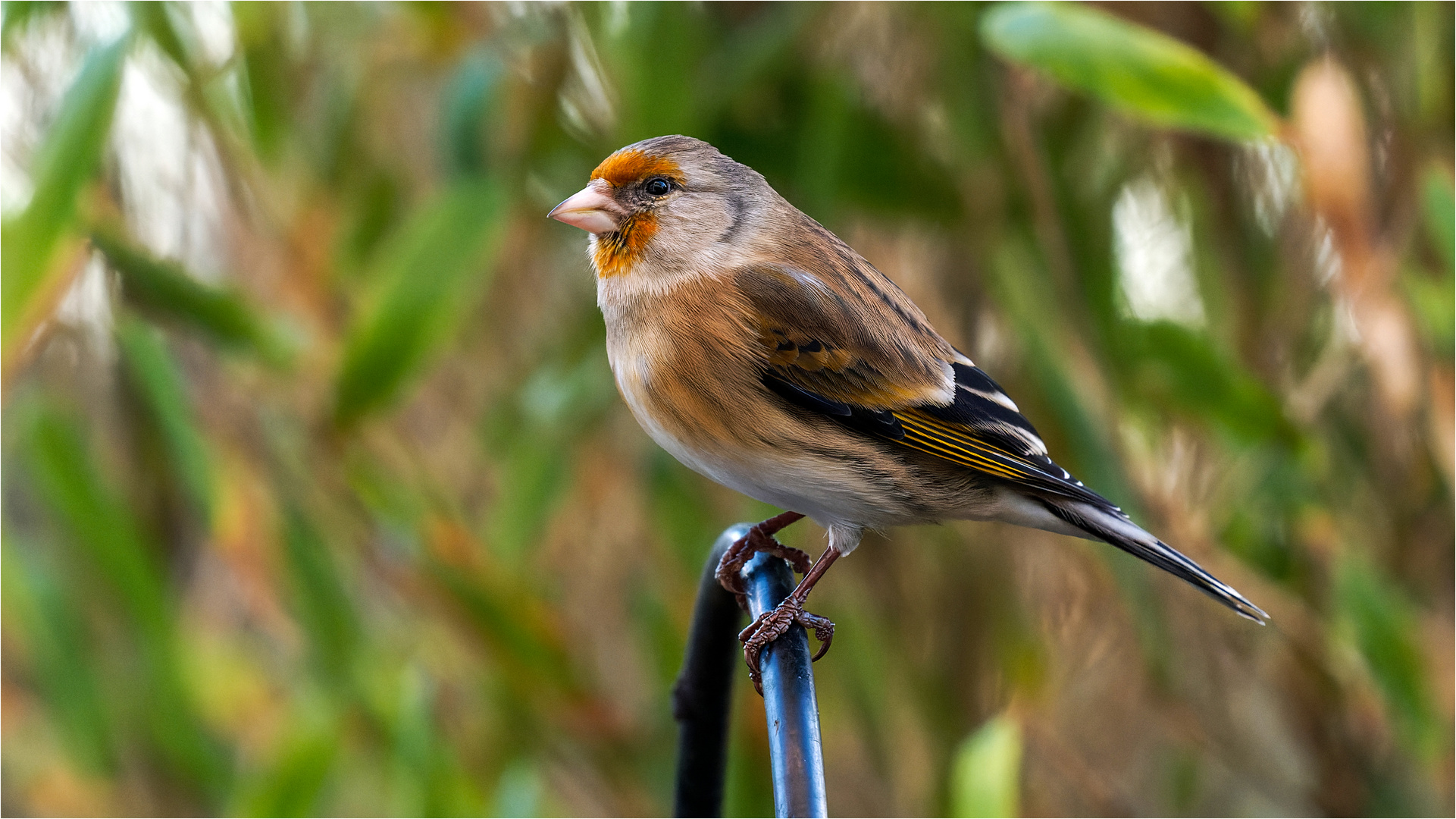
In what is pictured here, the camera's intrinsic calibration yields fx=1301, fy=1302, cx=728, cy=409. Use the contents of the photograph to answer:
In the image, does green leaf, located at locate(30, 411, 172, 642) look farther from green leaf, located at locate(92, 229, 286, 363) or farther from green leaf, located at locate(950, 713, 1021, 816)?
green leaf, located at locate(950, 713, 1021, 816)

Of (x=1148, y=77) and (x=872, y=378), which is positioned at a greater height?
(x=1148, y=77)

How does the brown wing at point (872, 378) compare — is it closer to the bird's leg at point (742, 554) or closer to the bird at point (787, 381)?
the bird at point (787, 381)

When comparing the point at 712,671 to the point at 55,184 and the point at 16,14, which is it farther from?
the point at 16,14

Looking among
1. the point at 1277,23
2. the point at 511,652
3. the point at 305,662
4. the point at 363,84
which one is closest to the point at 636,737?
the point at 511,652

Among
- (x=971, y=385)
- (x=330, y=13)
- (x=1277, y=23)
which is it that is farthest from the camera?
(x=330, y=13)

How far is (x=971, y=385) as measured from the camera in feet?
5.00

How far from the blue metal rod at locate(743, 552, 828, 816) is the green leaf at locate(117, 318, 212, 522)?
3.08 feet

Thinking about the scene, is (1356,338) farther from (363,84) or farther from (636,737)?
(363,84)

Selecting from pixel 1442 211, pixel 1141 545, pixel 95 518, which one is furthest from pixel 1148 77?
pixel 95 518

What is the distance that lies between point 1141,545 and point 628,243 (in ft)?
2.14

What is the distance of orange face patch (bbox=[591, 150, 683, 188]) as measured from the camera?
1.47 metres

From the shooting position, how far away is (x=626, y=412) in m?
2.39

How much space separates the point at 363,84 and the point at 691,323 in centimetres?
123

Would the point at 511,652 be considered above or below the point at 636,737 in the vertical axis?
above
